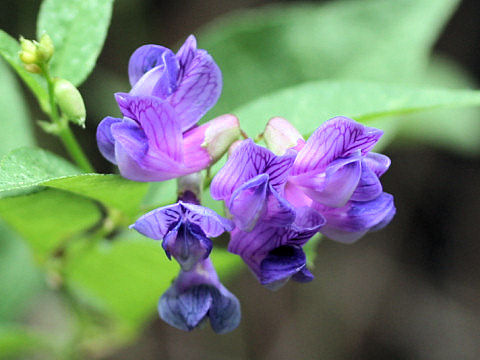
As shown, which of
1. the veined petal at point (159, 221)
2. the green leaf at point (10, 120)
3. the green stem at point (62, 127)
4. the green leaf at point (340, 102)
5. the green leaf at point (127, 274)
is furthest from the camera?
the green leaf at point (10, 120)

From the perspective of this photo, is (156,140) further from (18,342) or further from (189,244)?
(18,342)

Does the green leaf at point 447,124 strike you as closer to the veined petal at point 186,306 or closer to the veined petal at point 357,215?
the veined petal at point 357,215

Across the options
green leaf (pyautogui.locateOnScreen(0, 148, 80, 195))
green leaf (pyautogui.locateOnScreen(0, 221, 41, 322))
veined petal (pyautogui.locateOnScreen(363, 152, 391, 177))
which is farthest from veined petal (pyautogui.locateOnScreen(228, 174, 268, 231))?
green leaf (pyautogui.locateOnScreen(0, 221, 41, 322))

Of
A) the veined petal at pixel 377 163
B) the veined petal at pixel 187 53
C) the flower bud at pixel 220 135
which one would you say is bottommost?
the flower bud at pixel 220 135

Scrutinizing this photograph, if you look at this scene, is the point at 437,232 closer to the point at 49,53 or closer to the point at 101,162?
the point at 101,162

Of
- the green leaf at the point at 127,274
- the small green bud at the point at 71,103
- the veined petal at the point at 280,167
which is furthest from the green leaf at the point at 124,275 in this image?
the veined petal at the point at 280,167

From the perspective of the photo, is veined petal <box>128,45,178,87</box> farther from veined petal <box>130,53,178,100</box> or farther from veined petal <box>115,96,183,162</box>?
veined petal <box>115,96,183,162</box>

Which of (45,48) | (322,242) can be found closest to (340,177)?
(45,48)

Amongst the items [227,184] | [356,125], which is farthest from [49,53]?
[356,125]
